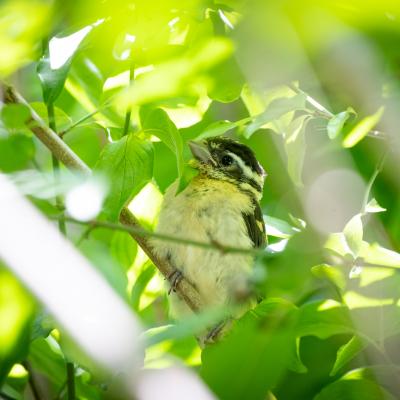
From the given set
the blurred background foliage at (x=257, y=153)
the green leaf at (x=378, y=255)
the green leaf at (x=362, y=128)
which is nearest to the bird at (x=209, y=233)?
the blurred background foliage at (x=257, y=153)

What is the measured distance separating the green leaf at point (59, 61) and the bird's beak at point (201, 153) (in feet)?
5.60

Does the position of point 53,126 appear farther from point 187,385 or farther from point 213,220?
point 213,220

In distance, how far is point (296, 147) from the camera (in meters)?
1.70

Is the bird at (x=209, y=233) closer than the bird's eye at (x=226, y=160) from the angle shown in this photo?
Yes

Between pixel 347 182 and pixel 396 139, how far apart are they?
780 mm

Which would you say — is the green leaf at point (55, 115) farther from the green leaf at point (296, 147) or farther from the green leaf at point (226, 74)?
the green leaf at point (226, 74)

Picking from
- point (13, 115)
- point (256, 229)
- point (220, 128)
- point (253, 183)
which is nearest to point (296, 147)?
point (220, 128)

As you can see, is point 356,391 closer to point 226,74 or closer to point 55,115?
point 226,74

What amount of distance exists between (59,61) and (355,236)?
756 mm

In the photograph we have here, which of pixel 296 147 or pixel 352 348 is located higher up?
pixel 296 147

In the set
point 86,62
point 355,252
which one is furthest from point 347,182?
point 86,62

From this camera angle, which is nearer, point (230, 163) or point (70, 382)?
point (70, 382)

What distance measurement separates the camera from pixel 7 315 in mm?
892

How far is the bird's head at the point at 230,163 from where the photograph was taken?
3.22 m
